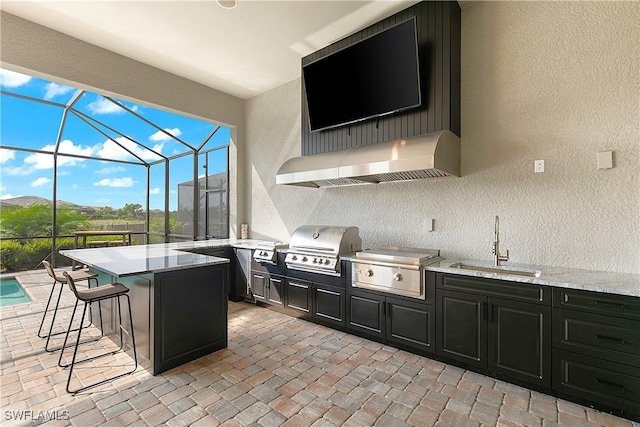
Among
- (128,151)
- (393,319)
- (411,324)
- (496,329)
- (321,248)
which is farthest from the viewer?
(128,151)

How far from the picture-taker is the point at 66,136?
6109mm

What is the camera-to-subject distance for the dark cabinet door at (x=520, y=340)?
2.04 m

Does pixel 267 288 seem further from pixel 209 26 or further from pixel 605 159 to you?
pixel 605 159

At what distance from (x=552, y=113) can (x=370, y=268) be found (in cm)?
204

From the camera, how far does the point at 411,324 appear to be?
2.64 meters

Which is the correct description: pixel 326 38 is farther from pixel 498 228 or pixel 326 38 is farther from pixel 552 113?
pixel 498 228

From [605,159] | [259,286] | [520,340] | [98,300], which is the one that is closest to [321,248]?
[259,286]

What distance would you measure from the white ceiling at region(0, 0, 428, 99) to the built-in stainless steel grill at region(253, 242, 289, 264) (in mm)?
2410

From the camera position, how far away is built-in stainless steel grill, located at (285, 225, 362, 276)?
3.15m

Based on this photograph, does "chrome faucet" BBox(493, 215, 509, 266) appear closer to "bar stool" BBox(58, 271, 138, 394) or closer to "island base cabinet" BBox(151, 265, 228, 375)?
"island base cabinet" BBox(151, 265, 228, 375)

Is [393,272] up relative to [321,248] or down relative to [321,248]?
down

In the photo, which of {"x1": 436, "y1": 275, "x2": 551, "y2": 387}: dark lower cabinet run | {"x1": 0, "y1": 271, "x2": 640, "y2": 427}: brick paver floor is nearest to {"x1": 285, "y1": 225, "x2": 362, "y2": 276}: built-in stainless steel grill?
{"x1": 0, "y1": 271, "x2": 640, "y2": 427}: brick paver floor

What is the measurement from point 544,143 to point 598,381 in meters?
1.78

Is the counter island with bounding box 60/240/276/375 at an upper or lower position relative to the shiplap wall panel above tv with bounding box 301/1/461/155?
lower
